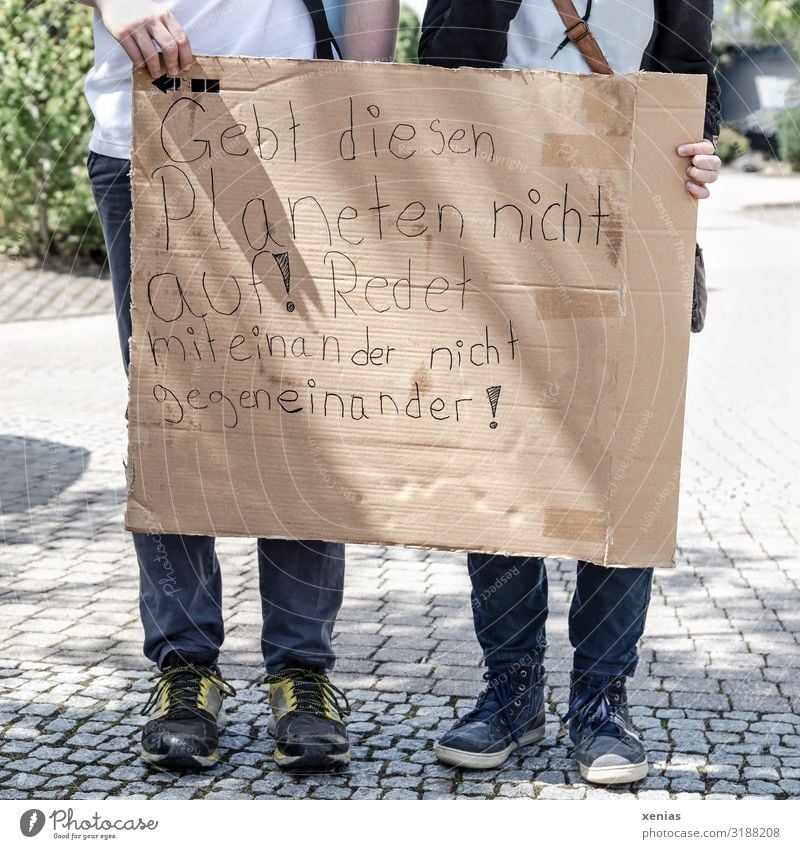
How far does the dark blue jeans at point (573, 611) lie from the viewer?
2689 millimetres

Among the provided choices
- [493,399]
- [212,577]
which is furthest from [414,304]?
[212,577]

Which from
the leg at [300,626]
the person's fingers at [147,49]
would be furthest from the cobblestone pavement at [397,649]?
the person's fingers at [147,49]

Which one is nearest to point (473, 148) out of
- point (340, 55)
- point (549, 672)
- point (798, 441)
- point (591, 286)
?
point (591, 286)

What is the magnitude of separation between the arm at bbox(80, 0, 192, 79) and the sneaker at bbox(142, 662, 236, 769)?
1339 mm

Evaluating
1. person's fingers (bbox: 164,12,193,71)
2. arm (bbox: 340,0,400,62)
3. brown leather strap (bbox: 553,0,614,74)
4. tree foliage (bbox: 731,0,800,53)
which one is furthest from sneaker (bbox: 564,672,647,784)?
tree foliage (bbox: 731,0,800,53)

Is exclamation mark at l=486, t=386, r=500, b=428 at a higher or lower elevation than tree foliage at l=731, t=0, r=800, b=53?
higher

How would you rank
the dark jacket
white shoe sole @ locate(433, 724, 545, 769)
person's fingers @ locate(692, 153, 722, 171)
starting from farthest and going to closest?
white shoe sole @ locate(433, 724, 545, 769) < the dark jacket < person's fingers @ locate(692, 153, 722, 171)

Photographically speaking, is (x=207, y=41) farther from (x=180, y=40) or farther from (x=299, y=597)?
(x=299, y=597)

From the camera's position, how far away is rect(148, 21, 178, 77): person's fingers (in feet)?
7.50

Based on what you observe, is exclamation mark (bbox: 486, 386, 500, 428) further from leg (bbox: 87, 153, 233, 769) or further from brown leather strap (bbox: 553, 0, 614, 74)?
leg (bbox: 87, 153, 233, 769)

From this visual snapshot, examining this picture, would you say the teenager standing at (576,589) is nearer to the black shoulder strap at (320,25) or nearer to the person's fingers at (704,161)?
the person's fingers at (704,161)

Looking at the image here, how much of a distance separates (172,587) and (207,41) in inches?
47.2
